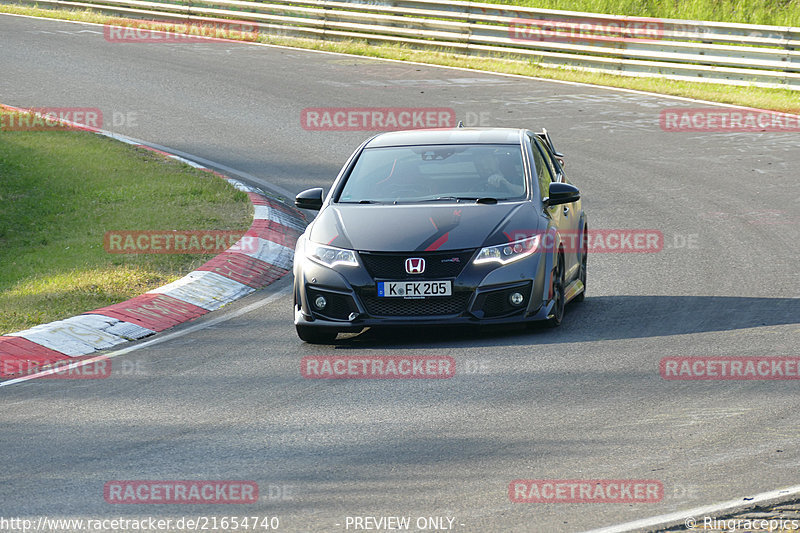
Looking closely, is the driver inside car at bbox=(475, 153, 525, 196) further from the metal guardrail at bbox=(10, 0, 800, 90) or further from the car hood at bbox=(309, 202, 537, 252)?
the metal guardrail at bbox=(10, 0, 800, 90)

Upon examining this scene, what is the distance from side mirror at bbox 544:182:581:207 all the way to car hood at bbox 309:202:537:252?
0.88ft

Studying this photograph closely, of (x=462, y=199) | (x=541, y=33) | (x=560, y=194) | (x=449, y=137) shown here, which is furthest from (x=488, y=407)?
(x=541, y=33)

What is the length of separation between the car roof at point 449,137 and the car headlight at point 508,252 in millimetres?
1619

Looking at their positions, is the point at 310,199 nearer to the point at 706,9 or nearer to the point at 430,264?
the point at 430,264

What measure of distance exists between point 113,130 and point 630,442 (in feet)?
47.3

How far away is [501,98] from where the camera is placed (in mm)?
22094

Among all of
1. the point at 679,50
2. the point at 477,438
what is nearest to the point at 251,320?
the point at 477,438

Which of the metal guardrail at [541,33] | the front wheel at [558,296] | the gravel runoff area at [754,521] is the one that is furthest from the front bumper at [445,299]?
the metal guardrail at [541,33]

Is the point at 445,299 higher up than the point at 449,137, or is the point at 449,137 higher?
the point at 449,137

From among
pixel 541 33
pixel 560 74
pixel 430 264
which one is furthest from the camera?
pixel 541 33

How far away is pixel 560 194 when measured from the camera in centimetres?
970

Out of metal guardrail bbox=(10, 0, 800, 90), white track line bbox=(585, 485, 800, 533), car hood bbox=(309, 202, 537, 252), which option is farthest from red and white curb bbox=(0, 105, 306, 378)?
metal guardrail bbox=(10, 0, 800, 90)

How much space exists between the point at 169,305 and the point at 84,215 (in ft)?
12.5

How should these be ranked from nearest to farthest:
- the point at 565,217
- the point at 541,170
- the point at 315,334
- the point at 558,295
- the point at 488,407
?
1. the point at 488,407
2. the point at 315,334
3. the point at 558,295
4. the point at 565,217
5. the point at 541,170
